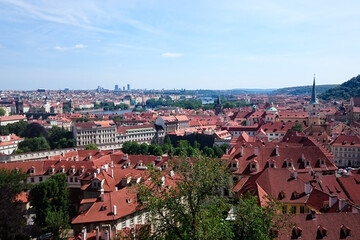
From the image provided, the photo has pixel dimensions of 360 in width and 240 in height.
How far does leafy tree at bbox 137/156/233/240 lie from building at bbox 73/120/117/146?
270ft

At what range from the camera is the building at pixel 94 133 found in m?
97.4

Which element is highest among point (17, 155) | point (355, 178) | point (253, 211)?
point (253, 211)

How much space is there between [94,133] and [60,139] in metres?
9.23

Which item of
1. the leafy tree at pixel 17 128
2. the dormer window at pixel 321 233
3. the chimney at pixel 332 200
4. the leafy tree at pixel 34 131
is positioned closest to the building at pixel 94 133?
the leafy tree at pixel 34 131

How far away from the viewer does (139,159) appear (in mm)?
50719

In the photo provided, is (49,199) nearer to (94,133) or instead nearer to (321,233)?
(321,233)

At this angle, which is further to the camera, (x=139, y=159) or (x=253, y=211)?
(x=139, y=159)

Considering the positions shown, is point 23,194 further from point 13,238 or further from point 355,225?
point 355,225

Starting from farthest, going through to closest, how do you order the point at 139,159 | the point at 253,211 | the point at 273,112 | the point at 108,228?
the point at 273,112, the point at 139,159, the point at 108,228, the point at 253,211

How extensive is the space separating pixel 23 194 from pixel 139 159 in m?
14.9

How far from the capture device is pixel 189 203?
1836 centimetres

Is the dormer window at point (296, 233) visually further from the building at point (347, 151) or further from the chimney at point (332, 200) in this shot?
the building at point (347, 151)

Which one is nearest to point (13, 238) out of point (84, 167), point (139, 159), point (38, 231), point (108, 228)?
point (38, 231)

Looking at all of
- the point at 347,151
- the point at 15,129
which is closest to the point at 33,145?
the point at 15,129
